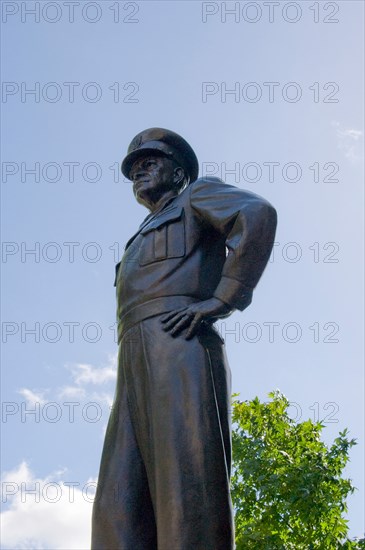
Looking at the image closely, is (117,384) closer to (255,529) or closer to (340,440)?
(255,529)

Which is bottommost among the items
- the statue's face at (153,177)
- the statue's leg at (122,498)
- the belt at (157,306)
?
the statue's leg at (122,498)

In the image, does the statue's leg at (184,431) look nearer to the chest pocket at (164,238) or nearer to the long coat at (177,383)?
the long coat at (177,383)

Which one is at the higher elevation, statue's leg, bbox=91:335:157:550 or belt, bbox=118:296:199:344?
belt, bbox=118:296:199:344

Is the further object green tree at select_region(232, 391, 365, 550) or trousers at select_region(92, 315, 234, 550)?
green tree at select_region(232, 391, 365, 550)

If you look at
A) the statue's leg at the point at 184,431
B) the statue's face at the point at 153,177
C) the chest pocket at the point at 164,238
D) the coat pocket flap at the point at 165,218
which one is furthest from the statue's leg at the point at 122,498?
the statue's face at the point at 153,177

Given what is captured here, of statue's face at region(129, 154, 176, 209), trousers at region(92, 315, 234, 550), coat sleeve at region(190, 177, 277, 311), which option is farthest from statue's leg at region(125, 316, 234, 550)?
statue's face at region(129, 154, 176, 209)

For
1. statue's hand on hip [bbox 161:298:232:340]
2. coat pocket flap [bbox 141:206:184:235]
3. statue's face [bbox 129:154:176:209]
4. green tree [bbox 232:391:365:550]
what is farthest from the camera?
green tree [bbox 232:391:365:550]

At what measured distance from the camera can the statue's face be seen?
6.27 m

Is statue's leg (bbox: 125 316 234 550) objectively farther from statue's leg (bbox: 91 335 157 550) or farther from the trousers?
statue's leg (bbox: 91 335 157 550)

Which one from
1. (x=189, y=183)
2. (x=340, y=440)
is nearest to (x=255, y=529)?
(x=340, y=440)

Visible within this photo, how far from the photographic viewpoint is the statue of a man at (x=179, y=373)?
16.3ft

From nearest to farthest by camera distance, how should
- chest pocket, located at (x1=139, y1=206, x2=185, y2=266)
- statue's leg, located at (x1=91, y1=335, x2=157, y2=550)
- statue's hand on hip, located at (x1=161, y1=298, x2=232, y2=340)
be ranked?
statue's leg, located at (x1=91, y1=335, x2=157, y2=550) < statue's hand on hip, located at (x1=161, y1=298, x2=232, y2=340) < chest pocket, located at (x1=139, y1=206, x2=185, y2=266)

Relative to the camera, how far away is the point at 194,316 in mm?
5359

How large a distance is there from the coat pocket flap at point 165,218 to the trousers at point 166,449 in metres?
0.75
